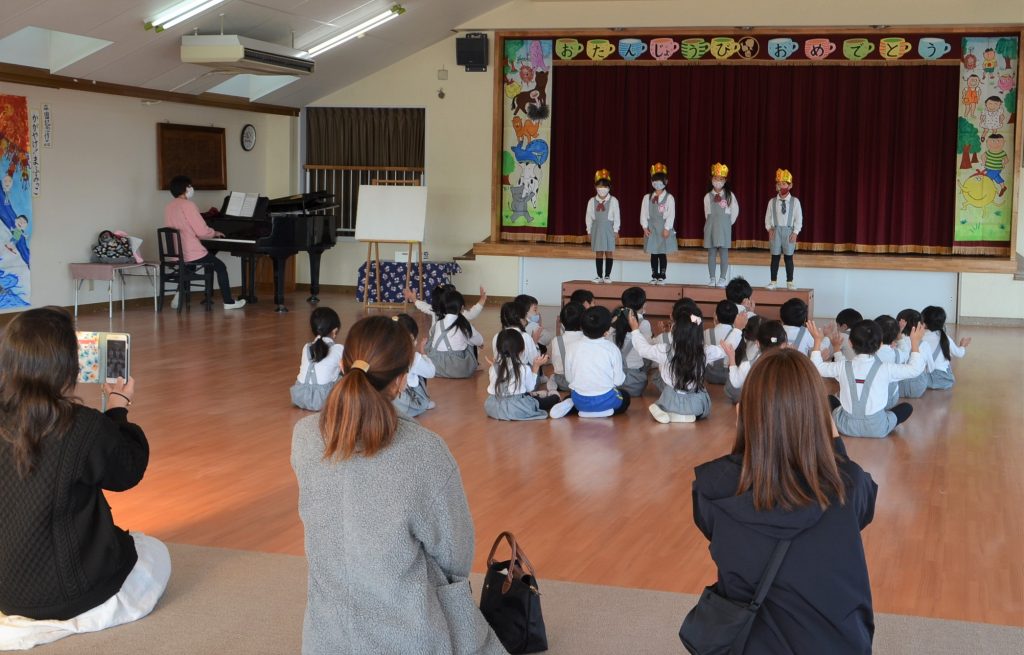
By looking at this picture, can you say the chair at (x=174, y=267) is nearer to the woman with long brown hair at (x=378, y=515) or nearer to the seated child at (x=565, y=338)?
the seated child at (x=565, y=338)

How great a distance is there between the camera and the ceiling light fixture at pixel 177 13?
975cm

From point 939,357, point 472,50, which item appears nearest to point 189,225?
point 472,50

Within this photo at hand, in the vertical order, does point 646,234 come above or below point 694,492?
above

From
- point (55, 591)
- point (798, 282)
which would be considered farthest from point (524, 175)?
point (55, 591)

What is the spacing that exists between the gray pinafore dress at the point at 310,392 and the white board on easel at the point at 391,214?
6.05 m

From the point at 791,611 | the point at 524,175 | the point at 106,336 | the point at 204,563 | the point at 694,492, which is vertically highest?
the point at 524,175

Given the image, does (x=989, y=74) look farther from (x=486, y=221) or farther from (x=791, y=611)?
(x=791, y=611)

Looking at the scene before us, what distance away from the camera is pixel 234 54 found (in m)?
10.4

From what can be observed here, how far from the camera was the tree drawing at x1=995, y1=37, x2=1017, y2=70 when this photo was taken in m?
12.1

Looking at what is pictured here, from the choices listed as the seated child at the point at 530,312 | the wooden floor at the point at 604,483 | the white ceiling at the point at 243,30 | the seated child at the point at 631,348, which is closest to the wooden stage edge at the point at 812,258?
the white ceiling at the point at 243,30

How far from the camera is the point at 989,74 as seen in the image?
12.3 metres

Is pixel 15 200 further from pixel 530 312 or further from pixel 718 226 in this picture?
pixel 718 226

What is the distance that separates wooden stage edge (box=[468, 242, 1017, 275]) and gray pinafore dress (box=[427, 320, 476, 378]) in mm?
4886

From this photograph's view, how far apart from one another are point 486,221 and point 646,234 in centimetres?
311
